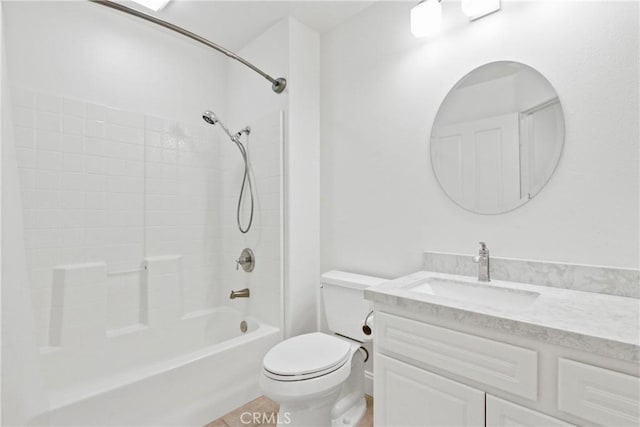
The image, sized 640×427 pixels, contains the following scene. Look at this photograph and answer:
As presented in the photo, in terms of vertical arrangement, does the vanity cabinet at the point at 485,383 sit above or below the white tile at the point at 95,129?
below

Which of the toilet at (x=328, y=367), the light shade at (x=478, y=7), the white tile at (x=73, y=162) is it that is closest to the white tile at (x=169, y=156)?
the white tile at (x=73, y=162)

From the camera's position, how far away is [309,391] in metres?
1.32

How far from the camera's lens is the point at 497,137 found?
1405 mm

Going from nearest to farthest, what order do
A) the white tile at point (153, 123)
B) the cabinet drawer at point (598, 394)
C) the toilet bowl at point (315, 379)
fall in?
the cabinet drawer at point (598, 394)
the toilet bowl at point (315, 379)
the white tile at point (153, 123)

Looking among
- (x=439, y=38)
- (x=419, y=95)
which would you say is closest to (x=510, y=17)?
(x=439, y=38)

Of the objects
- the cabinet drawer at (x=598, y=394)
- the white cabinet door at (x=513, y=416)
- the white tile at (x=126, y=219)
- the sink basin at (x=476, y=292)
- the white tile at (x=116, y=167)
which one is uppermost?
the white tile at (x=116, y=167)

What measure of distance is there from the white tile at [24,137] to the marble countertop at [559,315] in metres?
1.97

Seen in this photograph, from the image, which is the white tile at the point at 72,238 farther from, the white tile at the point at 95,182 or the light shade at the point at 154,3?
the light shade at the point at 154,3

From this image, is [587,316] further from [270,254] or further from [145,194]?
[145,194]

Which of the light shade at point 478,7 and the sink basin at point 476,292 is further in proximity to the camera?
the light shade at point 478,7

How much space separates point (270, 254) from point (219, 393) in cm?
83

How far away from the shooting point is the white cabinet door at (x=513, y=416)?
82 centimetres

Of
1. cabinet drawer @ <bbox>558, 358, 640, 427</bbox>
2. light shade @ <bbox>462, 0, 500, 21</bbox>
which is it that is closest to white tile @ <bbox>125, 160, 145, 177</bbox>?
light shade @ <bbox>462, 0, 500, 21</bbox>

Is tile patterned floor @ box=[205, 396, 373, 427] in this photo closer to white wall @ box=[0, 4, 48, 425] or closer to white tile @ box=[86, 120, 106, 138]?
white wall @ box=[0, 4, 48, 425]
